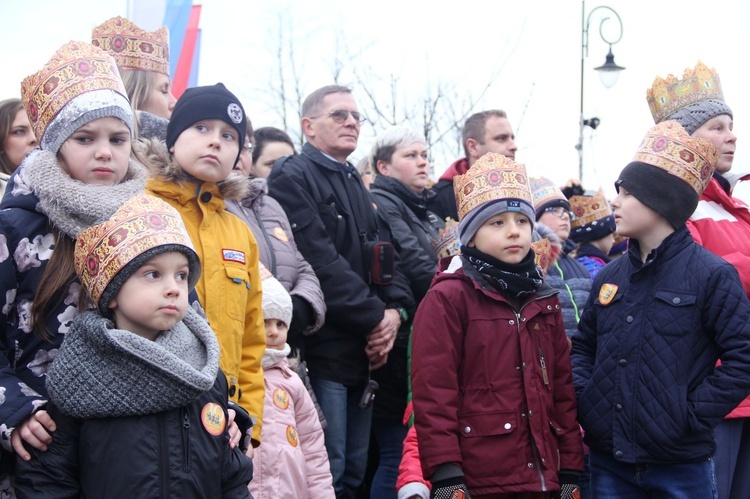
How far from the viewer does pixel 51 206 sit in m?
3.17

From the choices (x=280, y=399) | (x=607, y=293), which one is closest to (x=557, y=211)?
(x=607, y=293)

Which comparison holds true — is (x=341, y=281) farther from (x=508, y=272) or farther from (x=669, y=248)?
(x=669, y=248)

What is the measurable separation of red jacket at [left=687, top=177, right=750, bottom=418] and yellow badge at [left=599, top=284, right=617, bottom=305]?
68 cm

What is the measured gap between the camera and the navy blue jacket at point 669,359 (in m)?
3.90

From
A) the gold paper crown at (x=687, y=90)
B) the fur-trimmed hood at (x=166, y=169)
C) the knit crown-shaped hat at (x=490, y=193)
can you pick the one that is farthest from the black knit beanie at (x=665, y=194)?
the fur-trimmed hood at (x=166, y=169)

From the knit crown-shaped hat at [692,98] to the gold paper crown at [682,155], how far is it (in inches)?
28.0

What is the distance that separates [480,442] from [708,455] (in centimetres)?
105

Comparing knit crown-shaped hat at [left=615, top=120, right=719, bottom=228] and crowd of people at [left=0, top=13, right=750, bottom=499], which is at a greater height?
knit crown-shaped hat at [left=615, top=120, right=719, bottom=228]

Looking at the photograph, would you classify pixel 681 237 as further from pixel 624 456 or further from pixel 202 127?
pixel 202 127

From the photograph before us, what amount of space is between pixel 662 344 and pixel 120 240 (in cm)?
247

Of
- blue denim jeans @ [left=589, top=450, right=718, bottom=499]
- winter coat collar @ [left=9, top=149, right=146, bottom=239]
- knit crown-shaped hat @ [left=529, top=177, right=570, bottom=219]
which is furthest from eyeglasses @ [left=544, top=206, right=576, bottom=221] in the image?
winter coat collar @ [left=9, top=149, right=146, bottom=239]

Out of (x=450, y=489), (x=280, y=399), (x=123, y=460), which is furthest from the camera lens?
(x=280, y=399)

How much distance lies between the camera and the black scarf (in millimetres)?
4137

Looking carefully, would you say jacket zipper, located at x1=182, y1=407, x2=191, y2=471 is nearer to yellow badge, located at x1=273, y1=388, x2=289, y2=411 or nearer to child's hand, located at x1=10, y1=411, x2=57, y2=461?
child's hand, located at x1=10, y1=411, x2=57, y2=461
